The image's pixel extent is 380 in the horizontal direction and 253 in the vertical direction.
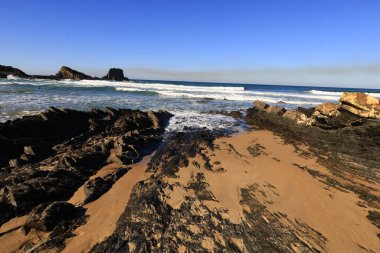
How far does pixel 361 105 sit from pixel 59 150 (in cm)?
1160

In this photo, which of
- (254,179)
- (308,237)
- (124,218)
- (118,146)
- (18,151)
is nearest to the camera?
(308,237)

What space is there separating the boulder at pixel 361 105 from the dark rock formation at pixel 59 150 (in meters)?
7.97

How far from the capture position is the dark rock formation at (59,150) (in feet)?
20.4

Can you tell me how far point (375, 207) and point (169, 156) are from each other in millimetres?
6258

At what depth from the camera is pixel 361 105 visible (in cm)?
938

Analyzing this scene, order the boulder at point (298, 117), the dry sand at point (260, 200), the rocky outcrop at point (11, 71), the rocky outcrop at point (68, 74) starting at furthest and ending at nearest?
the rocky outcrop at point (68, 74) < the rocky outcrop at point (11, 71) < the boulder at point (298, 117) < the dry sand at point (260, 200)

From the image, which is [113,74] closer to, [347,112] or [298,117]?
[298,117]

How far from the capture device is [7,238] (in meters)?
4.88

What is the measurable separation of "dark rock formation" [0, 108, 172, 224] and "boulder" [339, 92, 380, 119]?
797 centimetres

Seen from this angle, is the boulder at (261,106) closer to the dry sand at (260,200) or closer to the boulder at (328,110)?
the boulder at (328,110)

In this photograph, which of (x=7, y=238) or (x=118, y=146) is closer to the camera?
(x=7, y=238)

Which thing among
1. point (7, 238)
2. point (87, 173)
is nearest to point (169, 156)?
point (87, 173)

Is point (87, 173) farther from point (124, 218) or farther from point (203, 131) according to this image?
point (203, 131)

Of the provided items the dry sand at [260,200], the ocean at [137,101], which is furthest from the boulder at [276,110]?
the dry sand at [260,200]
